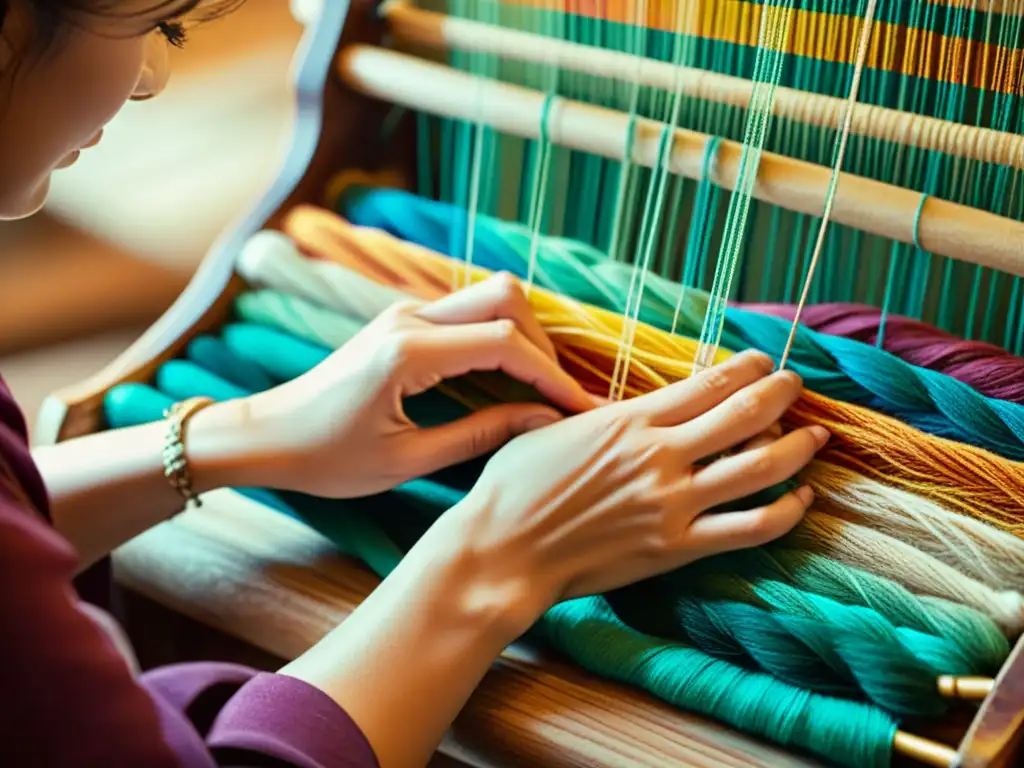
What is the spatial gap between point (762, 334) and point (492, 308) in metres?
0.17

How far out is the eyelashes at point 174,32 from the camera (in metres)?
0.63

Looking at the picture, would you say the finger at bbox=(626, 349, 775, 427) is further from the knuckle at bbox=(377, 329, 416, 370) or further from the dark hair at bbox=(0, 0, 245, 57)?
the dark hair at bbox=(0, 0, 245, 57)

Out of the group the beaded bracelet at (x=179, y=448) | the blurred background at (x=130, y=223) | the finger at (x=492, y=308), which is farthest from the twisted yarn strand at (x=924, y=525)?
the blurred background at (x=130, y=223)

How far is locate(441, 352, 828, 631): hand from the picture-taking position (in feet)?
2.31

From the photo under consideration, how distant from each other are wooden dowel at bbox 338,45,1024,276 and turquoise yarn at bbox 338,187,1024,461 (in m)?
0.07

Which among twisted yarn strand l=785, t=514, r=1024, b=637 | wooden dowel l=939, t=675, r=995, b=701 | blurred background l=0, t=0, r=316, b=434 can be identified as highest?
twisted yarn strand l=785, t=514, r=1024, b=637

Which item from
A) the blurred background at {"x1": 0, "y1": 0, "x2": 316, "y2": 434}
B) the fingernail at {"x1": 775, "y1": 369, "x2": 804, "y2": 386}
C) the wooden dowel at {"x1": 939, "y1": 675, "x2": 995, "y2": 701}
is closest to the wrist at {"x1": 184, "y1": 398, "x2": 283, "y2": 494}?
the fingernail at {"x1": 775, "y1": 369, "x2": 804, "y2": 386}

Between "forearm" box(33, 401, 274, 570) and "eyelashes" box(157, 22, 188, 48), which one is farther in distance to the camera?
"forearm" box(33, 401, 274, 570)

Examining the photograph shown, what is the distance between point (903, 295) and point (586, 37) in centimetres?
29

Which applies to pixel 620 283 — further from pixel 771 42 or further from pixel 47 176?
pixel 47 176

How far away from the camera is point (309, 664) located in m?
0.68

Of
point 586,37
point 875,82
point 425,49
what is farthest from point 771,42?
point 425,49

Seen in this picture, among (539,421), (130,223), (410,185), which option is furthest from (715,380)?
(130,223)

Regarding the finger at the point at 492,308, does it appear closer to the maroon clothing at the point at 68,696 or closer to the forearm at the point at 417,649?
the forearm at the point at 417,649
